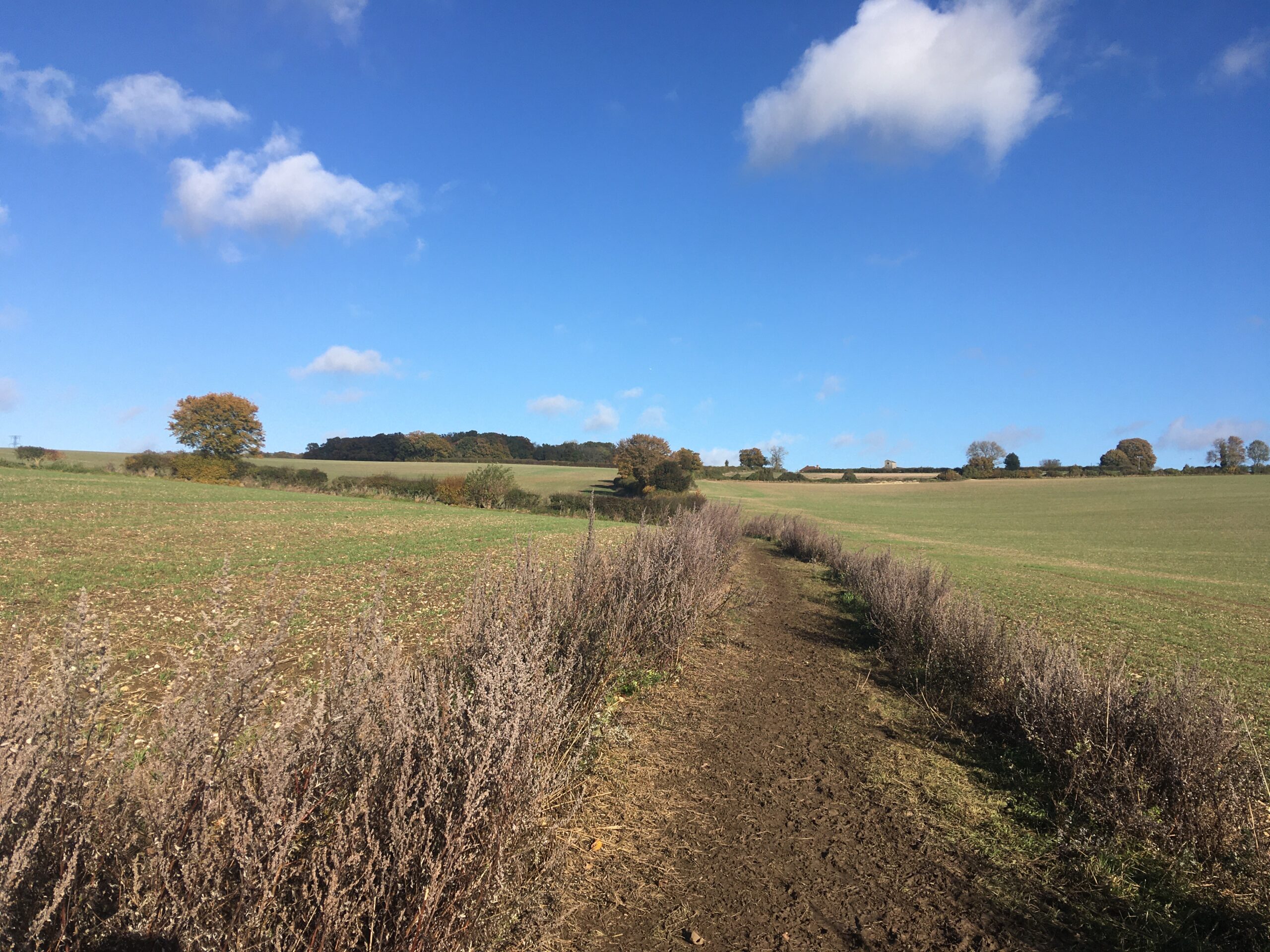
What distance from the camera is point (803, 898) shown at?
140 inches

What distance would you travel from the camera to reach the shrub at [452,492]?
4294cm

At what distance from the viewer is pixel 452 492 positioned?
4303cm

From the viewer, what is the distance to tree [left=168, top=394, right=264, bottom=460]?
56.2m

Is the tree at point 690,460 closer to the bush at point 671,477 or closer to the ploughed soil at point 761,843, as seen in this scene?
the bush at point 671,477

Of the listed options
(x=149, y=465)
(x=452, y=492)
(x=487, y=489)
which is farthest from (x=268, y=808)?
(x=149, y=465)

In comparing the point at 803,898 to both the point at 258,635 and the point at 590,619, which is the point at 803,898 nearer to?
the point at 590,619

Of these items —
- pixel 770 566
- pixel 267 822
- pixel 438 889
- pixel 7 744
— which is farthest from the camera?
pixel 770 566

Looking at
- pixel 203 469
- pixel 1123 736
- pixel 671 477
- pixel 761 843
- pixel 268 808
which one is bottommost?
pixel 761 843

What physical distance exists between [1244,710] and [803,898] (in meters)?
6.63

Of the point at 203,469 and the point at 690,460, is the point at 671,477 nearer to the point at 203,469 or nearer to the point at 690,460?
the point at 690,460

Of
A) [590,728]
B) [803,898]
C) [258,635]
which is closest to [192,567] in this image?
[590,728]

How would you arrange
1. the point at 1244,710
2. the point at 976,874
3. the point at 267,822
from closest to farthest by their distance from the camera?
1. the point at 267,822
2. the point at 976,874
3. the point at 1244,710

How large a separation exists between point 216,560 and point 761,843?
1312cm

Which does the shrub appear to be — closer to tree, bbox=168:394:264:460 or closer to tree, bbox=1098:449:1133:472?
tree, bbox=168:394:264:460
